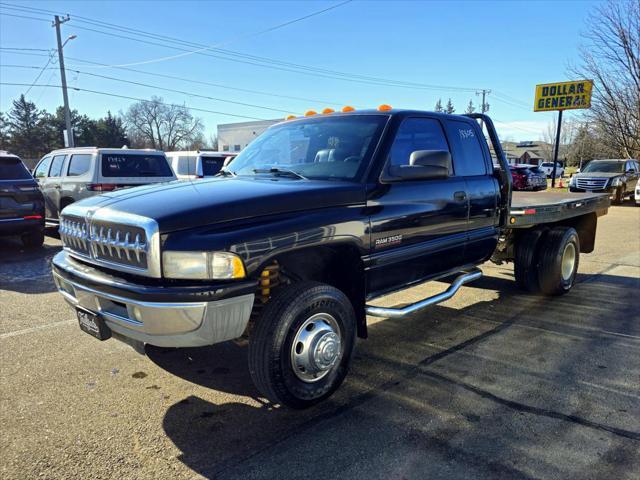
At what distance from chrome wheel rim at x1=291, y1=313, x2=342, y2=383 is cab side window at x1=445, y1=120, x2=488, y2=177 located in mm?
2152

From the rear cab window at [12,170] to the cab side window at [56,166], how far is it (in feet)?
5.81

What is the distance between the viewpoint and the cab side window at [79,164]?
9.58m

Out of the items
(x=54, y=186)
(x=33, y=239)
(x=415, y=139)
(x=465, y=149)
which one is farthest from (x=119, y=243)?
(x=54, y=186)

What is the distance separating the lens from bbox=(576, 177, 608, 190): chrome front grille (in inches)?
772

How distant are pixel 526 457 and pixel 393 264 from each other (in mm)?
1569

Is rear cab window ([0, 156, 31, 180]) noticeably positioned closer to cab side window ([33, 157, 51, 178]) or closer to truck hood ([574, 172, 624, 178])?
cab side window ([33, 157, 51, 178])

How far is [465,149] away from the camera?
4.57m

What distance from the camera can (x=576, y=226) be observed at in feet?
22.6

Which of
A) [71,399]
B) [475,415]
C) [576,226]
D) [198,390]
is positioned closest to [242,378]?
[198,390]

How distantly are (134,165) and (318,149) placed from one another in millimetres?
7215

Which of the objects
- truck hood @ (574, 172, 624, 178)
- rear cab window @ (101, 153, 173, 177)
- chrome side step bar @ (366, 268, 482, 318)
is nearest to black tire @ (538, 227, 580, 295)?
chrome side step bar @ (366, 268, 482, 318)

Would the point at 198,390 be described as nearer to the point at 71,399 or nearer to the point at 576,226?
the point at 71,399

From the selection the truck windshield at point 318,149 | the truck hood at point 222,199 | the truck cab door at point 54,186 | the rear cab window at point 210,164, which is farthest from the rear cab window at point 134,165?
the truck hood at point 222,199

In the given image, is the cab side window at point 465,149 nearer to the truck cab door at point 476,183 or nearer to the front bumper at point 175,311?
the truck cab door at point 476,183
